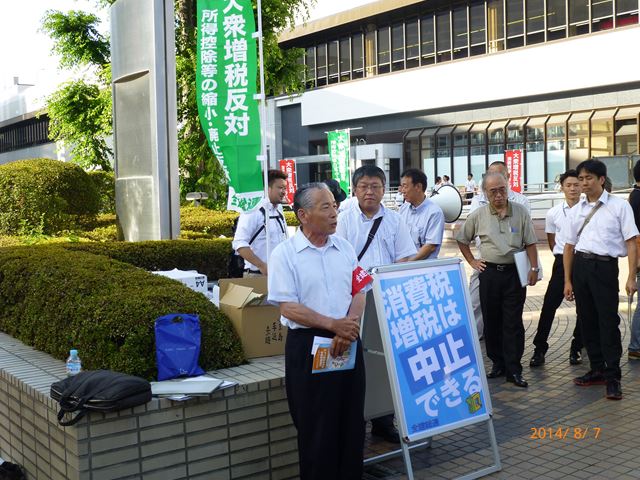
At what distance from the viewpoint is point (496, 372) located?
6.99 m

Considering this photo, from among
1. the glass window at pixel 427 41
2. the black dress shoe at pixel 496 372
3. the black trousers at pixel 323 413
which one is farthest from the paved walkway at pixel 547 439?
the glass window at pixel 427 41

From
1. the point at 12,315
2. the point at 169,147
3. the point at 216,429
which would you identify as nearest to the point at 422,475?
the point at 216,429

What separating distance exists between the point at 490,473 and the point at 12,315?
4067 mm

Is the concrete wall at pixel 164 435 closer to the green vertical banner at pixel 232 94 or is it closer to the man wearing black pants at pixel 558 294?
the green vertical banner at pixel 232 94

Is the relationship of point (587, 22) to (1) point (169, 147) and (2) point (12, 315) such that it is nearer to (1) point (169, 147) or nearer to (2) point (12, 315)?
(1) point (169, 147)

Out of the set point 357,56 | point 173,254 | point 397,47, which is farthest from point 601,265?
point 357,56

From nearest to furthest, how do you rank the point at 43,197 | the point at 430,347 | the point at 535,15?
the point at 430,347, the point at 43,197, the point at 535,15

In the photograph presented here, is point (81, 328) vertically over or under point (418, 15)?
under

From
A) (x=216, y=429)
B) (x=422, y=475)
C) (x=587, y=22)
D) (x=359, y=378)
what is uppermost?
(x=587, y=22)

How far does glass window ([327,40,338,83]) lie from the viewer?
4038cm

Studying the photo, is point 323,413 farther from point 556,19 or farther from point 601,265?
point 556,19

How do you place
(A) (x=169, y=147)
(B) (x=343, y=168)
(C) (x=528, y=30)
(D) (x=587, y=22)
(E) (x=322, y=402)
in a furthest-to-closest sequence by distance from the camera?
(C) (x=528, y=30) → (D) (x=587, y=22) → (B) (x=343, y=168) → (A) (x=169, y=147) → (E) (x=322, y=402)

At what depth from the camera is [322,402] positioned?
389cm
